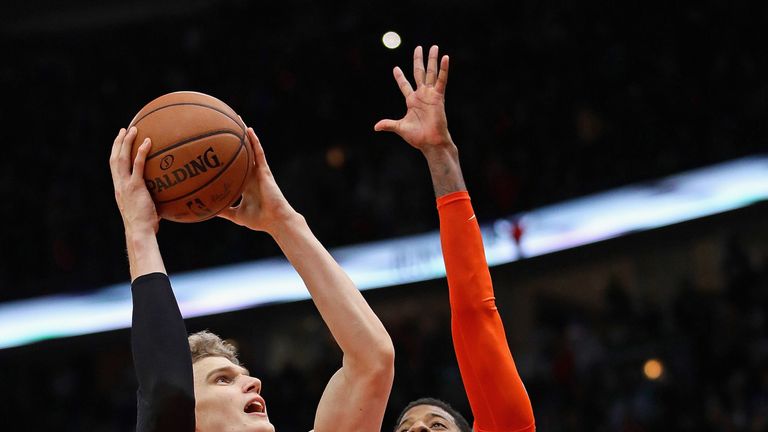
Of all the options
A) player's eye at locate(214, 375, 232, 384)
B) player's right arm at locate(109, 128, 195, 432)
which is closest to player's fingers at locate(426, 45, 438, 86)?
player's eye at locate(214, 375, 232, 384)

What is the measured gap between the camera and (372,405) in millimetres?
2377

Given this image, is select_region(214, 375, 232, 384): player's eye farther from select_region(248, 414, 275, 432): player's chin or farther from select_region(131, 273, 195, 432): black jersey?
select_region(131, 273, 195, 432): black jersey

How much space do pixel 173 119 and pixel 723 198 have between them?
8.28 m

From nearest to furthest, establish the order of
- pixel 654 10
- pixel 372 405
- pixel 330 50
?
pixel 372 405
pixel 654 10
pixel 330 50

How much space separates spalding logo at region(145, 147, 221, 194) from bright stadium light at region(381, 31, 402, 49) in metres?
9.94

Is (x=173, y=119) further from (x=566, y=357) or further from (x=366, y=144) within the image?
(x=366, y=144)

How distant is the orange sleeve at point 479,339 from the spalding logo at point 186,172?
83cm

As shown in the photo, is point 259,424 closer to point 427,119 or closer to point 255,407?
point 255,407

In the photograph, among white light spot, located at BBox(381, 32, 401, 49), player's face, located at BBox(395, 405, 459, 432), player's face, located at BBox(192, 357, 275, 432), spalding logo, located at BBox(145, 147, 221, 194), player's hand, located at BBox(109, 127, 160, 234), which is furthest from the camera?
white light spot, located at BBox(381, 32, 401, 49)

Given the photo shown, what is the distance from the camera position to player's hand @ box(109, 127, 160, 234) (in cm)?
219

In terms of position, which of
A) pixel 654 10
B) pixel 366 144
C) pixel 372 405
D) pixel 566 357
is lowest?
pixel 372 405

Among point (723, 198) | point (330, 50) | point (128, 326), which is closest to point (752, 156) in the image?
point (723, 198)

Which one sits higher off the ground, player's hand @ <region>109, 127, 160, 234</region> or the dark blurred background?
the dark blurred background

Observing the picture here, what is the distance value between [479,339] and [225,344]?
74cm
